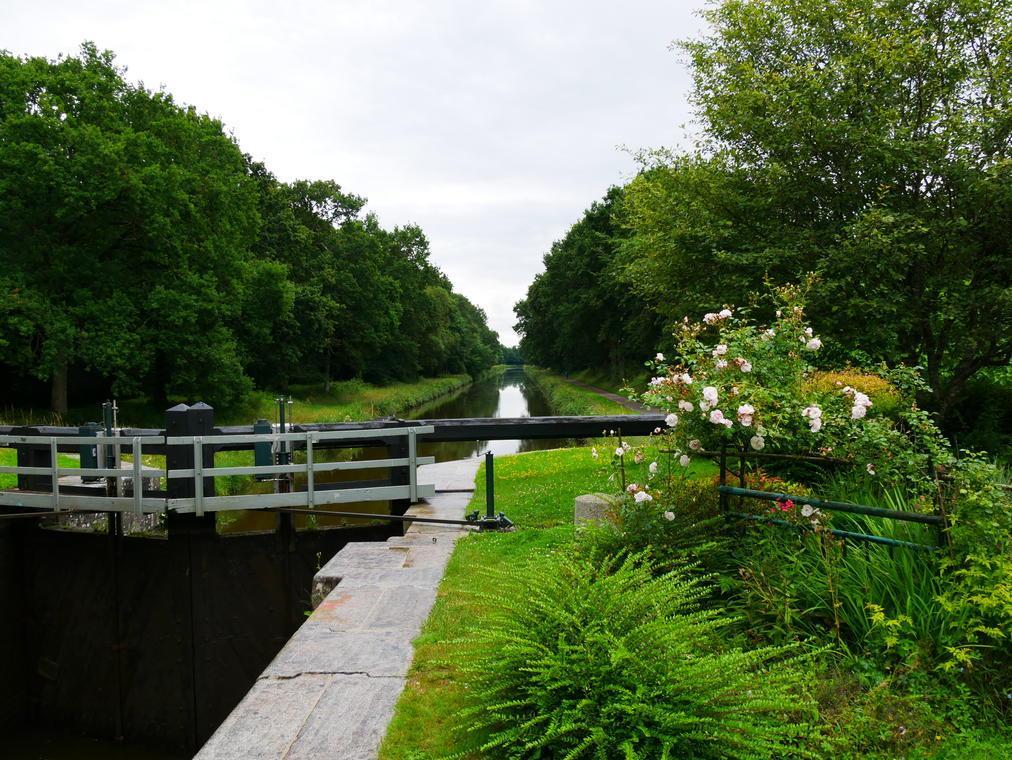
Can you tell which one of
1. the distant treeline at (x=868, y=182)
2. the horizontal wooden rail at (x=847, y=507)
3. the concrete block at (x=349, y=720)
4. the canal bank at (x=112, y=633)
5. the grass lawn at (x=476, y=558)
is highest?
the distant treeline at (x=868, y=182)

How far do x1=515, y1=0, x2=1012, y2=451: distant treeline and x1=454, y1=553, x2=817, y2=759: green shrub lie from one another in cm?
938

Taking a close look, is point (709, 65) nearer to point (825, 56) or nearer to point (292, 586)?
point (825, 56)

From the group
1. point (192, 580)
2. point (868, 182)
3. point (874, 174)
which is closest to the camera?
point (192, 580)

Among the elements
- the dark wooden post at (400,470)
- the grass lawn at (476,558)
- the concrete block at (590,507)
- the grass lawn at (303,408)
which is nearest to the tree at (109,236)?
the grass lawn at (303,408)

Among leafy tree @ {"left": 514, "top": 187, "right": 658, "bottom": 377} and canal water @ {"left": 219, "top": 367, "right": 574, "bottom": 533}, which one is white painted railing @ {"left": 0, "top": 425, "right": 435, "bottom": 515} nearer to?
canal water @ {"left": 219, "top": 367, "right": 574, "bottom": 533}

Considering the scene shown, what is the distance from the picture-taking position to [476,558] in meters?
6.72

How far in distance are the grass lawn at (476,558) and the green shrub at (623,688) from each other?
0.23 m

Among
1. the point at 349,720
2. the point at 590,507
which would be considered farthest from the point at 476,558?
the point at 349,720

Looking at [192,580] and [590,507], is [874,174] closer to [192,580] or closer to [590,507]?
[590,507]

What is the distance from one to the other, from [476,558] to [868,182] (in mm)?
11796

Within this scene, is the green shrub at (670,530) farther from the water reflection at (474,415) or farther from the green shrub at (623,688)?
the water reflection at (474,415)

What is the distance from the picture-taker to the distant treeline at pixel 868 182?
12.7m

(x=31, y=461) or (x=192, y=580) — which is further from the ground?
(x=31, y=461)

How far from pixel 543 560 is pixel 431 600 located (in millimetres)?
1273
